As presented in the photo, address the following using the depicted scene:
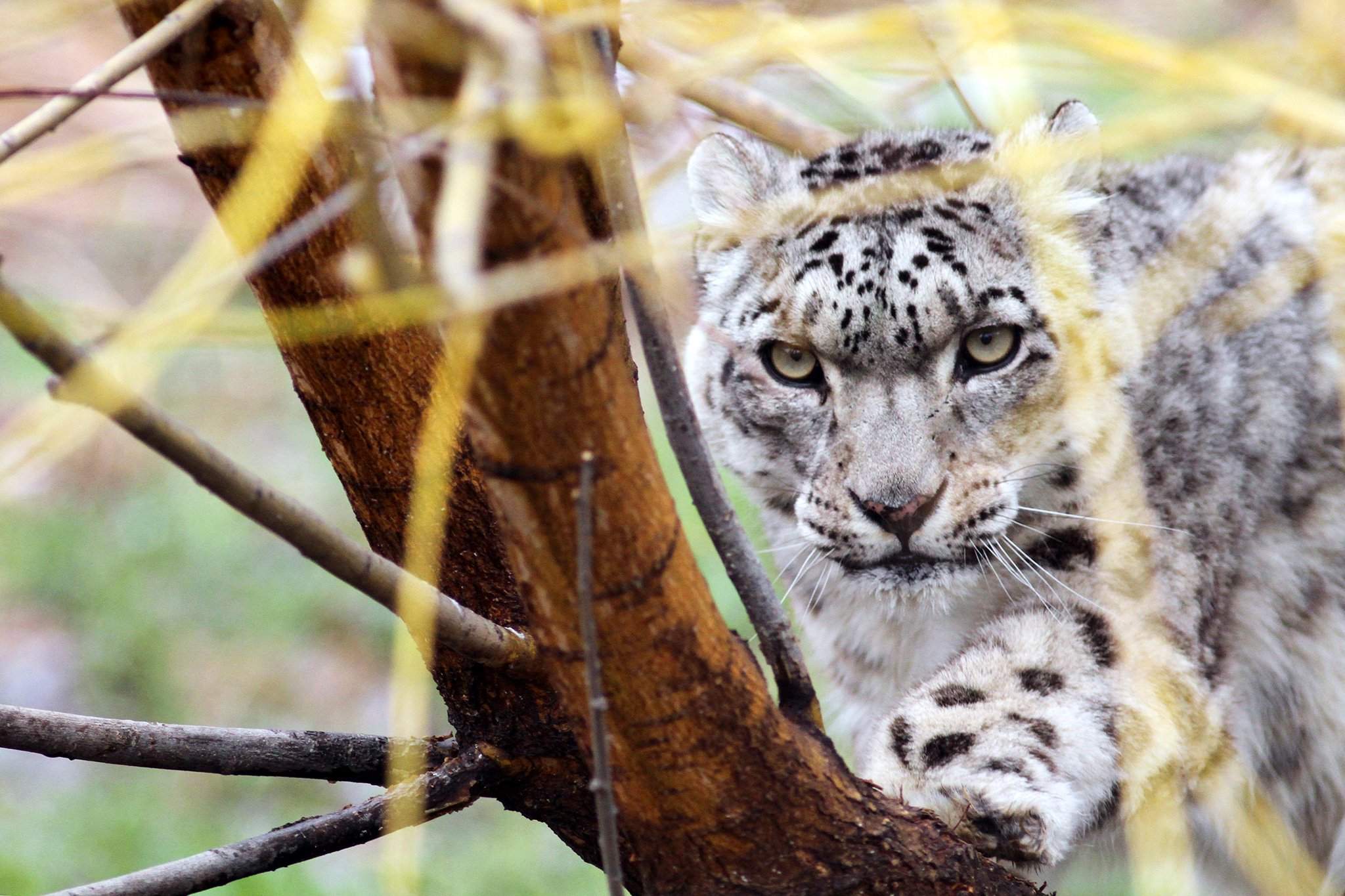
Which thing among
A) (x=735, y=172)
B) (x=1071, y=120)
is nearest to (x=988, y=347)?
(x=1071, y=120)

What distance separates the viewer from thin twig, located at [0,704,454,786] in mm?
1416

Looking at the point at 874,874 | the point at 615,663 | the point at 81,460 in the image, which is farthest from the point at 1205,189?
the point at 81,460

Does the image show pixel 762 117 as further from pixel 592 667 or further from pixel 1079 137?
pixel 592 667

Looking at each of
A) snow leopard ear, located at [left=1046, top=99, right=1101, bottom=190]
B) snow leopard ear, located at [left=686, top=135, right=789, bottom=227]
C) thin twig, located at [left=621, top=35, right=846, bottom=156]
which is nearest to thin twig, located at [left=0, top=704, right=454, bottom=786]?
snow leopard ear, located at [left=686, top=135, right=789, bottom=227]

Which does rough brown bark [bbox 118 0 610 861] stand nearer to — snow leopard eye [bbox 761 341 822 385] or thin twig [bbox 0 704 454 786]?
thin twig [bbox 0 704 454 786]

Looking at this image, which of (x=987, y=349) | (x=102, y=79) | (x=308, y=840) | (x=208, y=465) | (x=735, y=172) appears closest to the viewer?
(x=208, y=465)

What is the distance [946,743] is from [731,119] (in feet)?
6.06

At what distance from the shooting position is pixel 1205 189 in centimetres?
277

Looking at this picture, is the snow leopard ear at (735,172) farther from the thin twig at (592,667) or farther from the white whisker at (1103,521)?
the thin twig at (592,667)

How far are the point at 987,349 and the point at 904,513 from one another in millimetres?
339

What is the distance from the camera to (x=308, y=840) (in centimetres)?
155

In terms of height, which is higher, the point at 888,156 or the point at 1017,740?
the point at 888,156

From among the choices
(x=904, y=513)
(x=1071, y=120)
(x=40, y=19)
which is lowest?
(x=904, y=513)

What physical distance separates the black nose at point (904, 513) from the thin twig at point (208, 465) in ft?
3.69
